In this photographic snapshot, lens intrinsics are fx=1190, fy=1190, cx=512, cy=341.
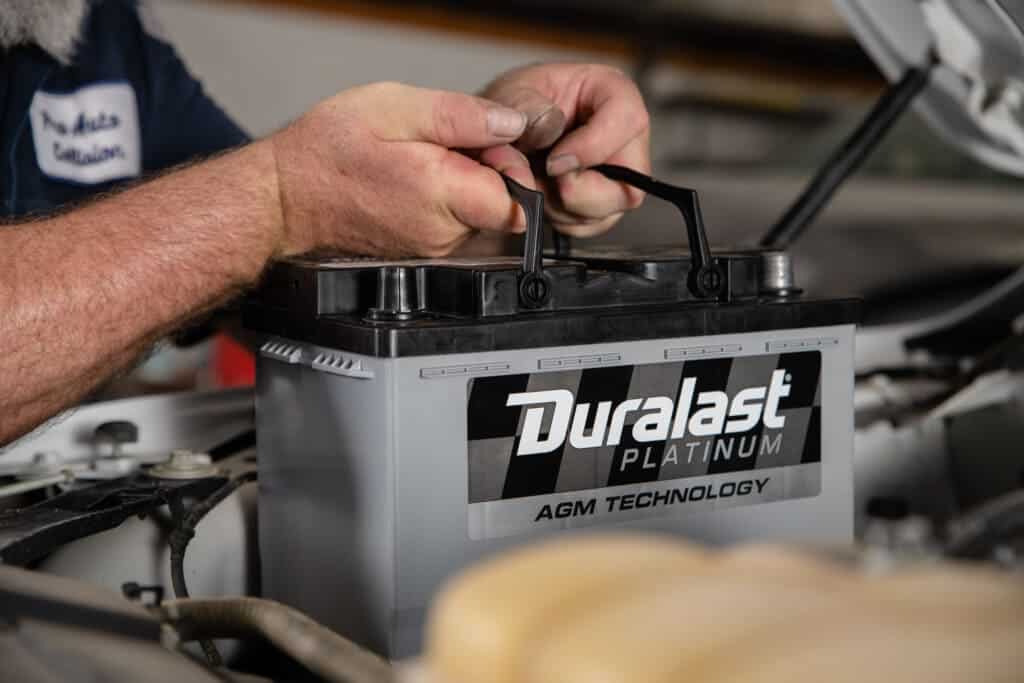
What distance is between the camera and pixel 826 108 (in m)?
4.45

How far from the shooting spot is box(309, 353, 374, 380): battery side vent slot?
1.84 ft

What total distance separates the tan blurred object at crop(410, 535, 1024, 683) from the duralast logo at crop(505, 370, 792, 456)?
0.24m

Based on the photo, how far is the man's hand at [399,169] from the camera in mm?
681

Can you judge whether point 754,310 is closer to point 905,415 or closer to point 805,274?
point 905,415

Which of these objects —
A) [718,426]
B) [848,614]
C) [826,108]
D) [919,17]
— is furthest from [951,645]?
[826,108]

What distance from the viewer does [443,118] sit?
2.22ft

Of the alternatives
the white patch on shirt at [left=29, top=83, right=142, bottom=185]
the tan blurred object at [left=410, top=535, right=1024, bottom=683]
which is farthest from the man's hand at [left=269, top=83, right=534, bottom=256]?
the white patch on shirt at [left=29, top=83, right=142, bottom=185]

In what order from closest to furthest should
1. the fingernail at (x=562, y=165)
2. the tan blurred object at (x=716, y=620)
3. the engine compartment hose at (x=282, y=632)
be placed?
1. the tan blurred object at (x=716, y=620)
2. the engine compartment hose at (x=282, y=632)
3. the fingernail at (x=562, y=165)

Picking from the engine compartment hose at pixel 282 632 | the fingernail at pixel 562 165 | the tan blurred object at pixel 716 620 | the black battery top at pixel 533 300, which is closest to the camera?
the tan blurred object at pixel 716 620

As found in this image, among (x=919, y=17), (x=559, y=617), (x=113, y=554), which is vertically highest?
(x=919, y=17)

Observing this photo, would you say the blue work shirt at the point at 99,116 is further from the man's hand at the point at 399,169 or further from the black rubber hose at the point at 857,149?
the black rubber hose at the point at 857,149

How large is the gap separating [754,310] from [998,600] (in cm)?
34

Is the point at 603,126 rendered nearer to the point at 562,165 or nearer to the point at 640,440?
the point at 562,165

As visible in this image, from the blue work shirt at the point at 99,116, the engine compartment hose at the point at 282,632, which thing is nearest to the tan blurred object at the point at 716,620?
the engine compartment hose at the point at 282,632
